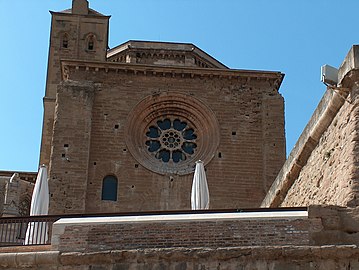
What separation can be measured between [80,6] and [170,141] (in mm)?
12606

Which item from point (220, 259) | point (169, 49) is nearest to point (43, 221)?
point (220, 259)

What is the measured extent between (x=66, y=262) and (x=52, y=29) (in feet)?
87.5

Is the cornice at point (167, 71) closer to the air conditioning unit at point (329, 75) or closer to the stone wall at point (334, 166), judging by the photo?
the stone wall at point (334, 166)

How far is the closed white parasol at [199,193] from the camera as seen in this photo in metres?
20.1

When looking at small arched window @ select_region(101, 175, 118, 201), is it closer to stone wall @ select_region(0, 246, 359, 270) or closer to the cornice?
the cornice

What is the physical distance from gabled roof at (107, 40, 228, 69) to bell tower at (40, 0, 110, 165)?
210 cm

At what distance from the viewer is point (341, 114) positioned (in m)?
13.8

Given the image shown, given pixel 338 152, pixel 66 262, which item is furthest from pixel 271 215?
pixel 66 262

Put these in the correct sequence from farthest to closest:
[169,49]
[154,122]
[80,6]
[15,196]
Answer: [80,6], [169,49], [15,196], [154,122]

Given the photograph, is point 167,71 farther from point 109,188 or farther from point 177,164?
point 109,188

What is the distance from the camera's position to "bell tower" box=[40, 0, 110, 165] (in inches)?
1441

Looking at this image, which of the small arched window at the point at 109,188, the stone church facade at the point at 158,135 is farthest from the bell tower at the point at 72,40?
the small arched window at the point at 109,188

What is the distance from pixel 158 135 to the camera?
93.2 feet

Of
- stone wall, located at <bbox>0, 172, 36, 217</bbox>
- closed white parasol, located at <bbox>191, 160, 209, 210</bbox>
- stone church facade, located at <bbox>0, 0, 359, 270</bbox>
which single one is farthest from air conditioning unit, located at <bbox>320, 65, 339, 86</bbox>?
stone wall, located at <bbox>0, 172, 36, 217</bbox>
